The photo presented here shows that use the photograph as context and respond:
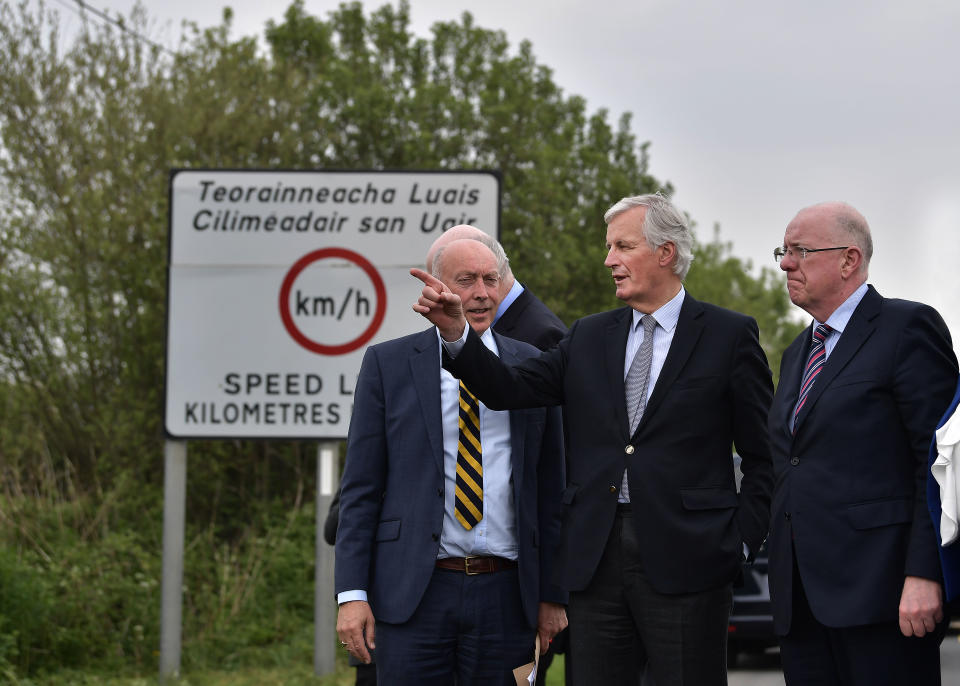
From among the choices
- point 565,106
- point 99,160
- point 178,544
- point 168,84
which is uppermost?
point 565,106

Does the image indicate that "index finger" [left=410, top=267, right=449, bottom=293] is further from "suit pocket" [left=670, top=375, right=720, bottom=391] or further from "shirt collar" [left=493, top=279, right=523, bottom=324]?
"shirt collar" [left=493, top=279, right=523, bottom=324]

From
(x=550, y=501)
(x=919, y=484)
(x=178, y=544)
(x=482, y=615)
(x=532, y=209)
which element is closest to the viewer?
(x=919, y=484)

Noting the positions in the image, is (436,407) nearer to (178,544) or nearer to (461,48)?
(178,544)

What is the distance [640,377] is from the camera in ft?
13.3

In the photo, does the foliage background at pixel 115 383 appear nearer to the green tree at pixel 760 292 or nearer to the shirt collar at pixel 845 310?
the shirt collar at pixel 845 310

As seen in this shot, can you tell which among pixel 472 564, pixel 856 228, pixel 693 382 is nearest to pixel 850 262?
pixel 856 228

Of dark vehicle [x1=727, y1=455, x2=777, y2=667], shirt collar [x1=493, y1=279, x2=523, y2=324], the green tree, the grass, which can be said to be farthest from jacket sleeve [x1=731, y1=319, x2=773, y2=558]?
the green tree

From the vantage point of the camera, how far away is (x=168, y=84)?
1302 cm

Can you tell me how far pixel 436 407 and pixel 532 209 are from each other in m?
18.6

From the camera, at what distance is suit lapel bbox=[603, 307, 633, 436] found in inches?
157

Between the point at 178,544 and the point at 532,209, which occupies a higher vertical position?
the point at 532,209

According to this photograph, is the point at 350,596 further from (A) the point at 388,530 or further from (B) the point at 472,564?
(B) the point at 472,564

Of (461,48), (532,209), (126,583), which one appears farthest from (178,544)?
(461,48)

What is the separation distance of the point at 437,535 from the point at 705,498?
32.3 inches
